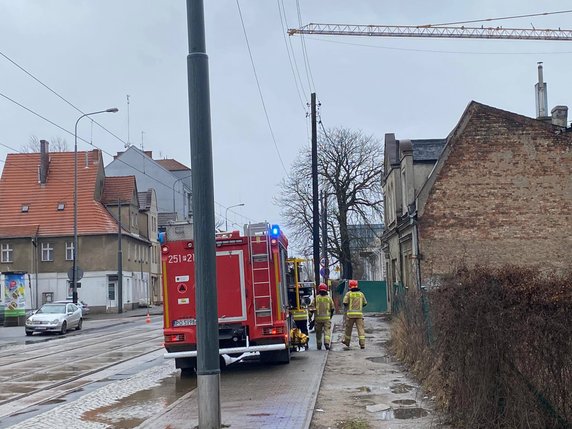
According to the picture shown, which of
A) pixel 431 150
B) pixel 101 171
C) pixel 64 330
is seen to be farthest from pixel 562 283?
pixel 101 171

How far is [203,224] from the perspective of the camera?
27.6 feet

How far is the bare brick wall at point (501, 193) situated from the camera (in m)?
25.0

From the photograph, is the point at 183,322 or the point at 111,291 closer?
the point at 183,322

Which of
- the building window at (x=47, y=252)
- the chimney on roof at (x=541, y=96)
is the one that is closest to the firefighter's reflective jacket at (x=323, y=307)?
the chimney on roof at (x=541, y=96)

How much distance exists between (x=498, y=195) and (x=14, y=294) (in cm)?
2556

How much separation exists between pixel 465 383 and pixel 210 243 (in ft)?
10.2

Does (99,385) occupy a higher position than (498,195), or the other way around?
(498,195)

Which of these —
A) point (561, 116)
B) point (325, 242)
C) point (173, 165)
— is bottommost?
point (325, 242)

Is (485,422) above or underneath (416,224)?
underneath

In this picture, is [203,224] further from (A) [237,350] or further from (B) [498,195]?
(B) [498,195]

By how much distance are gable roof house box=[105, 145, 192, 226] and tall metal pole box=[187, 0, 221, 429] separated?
65898mm

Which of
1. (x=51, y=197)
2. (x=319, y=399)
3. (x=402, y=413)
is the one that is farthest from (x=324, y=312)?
(x=51, y=197)

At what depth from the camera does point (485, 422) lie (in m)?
7.67

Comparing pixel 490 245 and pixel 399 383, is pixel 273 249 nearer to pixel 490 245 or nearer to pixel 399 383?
pixel 399 383
